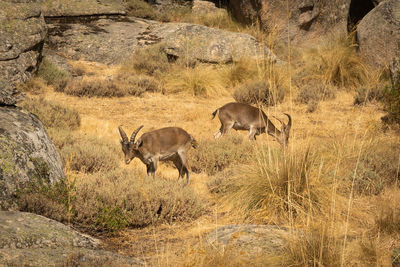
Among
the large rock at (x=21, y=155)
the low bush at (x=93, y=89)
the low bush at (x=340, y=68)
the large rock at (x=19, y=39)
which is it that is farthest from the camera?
the low bush at (x=340, y=68)

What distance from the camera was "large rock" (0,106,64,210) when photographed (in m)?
5.50

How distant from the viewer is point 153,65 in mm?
15727

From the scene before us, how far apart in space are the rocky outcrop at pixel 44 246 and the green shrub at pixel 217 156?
444 centimetres

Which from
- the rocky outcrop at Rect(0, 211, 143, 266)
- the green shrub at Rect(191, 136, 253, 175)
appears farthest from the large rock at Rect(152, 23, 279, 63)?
the rocky outcrop at Rect(0, 211, 143, 266)

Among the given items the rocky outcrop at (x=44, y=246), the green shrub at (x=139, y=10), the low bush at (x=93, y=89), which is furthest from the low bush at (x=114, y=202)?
the green shrub at (x=139, y=10)

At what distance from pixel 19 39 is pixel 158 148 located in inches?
278

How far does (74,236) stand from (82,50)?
12825mm

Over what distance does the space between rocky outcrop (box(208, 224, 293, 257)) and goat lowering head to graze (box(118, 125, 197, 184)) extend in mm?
3249

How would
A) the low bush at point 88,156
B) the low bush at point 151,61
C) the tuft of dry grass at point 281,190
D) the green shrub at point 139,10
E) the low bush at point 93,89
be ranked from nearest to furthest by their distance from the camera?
the tuft of dry grass at point 281,190
the low bush at point 88,156
the low bush at point 93,89
the low bush at point 151,61
the green shrub at point 139,10

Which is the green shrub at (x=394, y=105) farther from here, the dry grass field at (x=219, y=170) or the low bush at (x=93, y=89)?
the low bush at (x=93, y=89)

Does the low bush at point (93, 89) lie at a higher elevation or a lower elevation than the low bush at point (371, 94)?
lower

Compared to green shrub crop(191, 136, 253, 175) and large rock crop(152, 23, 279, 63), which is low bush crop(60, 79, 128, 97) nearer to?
large rock crop(152, 23, 279, 63)

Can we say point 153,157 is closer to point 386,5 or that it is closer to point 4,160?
point 4,160

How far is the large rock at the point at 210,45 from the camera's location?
630 inches
